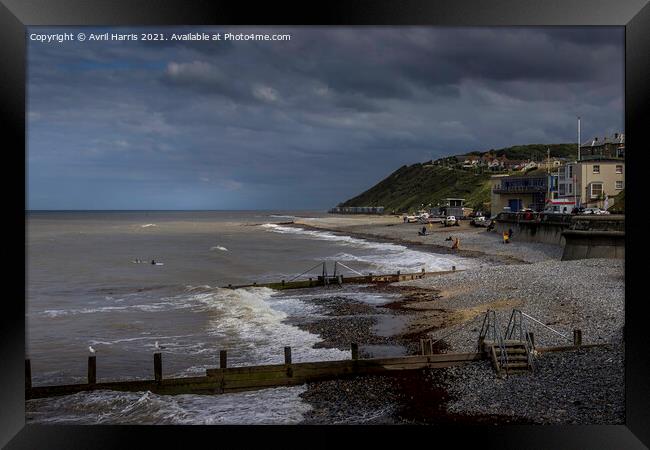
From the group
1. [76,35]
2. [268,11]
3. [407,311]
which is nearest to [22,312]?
[76,35]

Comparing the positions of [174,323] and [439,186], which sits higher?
[439,186]

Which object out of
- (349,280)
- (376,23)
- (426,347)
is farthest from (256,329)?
(376,23)

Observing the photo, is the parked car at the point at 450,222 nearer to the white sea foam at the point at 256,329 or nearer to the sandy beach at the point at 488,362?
the sandy beach at the point at 488,362

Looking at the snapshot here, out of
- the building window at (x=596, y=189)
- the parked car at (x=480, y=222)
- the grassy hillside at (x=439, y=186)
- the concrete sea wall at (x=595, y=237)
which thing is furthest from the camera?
the grassy hillside at (x=439, y=186)

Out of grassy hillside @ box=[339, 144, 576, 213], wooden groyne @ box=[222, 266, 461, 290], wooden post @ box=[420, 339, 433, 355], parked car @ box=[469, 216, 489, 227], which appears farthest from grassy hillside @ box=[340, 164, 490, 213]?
wooden post @ box=[420, 339, 433, 355]

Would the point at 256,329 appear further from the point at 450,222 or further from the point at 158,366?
the point at 450,222

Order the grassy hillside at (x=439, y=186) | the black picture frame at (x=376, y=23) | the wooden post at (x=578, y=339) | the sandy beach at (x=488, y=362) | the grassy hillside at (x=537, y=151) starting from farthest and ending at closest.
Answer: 1. the grassy hillside at (x=439, y=186)
2. the grassy hillside at (x=537, y=151)
3. the wooden post at (x=578, y=339)
4. the sandy beach at (x=488, y=362)
5. the black picture frame at (x=376, y=23)

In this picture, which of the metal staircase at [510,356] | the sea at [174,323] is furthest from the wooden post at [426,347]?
the sea at [174,323]
